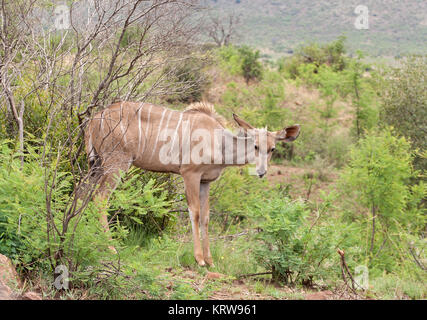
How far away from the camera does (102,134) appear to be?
573 centimetres

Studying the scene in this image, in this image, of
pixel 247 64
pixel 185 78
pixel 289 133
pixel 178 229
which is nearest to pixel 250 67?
pixel 247 64

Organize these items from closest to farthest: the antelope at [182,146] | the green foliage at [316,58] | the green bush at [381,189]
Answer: the antelope at [182,146] < the green bush at [381,189] < the green foliage at [316,58]

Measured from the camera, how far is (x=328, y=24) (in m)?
42.2

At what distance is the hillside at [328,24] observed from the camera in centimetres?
3919

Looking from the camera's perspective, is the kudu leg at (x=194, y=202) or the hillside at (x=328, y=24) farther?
the hillside at (x=328, y=24)

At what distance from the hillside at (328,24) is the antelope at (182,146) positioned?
1292 inches

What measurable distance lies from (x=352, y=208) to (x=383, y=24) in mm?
34647

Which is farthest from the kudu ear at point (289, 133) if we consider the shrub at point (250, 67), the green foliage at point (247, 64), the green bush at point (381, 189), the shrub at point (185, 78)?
the shrub at point (250, 67)

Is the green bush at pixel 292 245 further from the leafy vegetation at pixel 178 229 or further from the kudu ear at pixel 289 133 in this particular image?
the kudu ear at pixel 289 133

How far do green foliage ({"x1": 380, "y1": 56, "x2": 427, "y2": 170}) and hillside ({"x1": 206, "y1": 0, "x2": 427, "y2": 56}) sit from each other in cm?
2144

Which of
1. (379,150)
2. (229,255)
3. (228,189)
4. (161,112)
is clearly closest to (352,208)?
(379,150)

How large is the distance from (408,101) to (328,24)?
2860 centimetres

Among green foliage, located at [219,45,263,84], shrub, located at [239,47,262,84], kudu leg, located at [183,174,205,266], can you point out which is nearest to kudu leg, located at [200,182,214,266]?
kudu leg, located at [183,174,205,266]

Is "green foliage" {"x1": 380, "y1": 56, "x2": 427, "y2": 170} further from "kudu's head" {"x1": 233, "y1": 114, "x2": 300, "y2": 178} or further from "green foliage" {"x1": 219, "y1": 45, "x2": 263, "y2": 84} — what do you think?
"kudu's head" {"x1": 233, "y1": 114, "x2": 300, "y2": 178}
